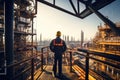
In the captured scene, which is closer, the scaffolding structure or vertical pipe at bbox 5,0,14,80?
vertical pipe at bbox 5,0,14,80

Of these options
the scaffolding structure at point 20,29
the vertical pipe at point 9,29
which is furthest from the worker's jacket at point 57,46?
the scaffolding structure at point 20,29

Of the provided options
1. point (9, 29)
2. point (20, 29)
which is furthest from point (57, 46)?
point (20, 29)

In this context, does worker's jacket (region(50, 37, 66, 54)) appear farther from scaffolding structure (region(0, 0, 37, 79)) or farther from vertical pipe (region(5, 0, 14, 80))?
scaffolding structure (region(0, 0, 37, 79))

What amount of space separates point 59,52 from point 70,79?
4.05 feet

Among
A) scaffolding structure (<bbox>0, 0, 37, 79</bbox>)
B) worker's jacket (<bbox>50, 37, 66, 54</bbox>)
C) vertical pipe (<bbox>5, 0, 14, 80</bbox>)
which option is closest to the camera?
vertical pipe (<bbox>5, 0, 14, 80</bbox>)

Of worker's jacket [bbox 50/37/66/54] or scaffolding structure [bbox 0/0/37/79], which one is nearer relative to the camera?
worker's jacket [bbox 50/37/66/54]

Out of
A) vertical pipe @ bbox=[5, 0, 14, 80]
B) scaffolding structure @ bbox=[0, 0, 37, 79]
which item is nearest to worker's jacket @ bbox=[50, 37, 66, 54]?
vertical pipe @ bbox=[5, 0, 14, 80]

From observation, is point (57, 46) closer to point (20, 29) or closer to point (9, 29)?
point (9, 29)

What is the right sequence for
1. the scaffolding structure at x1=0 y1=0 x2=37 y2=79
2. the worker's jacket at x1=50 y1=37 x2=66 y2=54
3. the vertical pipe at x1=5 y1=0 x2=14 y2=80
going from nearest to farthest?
1. the vertical pipe at x1=5 y1=0 x2=14 y2=80
2. the worker's jacket at x1=50 y1=37 x2=66 y2=54
3. the scaffolding structure at x1=0 y1=0 x2=37 y2=79

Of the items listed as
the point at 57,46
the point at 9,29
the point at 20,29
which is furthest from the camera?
the point at 20,29

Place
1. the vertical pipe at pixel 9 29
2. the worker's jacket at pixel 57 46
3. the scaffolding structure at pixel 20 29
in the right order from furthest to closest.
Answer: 1. the scaffolding structure at pixel 20 29
2. the worker's jacket at pixel 57 46
3. the vertical pipe at pixel 9 29

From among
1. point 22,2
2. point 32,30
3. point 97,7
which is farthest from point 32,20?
point 97,7

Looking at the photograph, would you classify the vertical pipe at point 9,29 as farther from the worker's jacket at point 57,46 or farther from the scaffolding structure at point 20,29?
the scaffolding structure at point 20,29

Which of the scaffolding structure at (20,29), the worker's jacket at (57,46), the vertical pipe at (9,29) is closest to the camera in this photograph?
the vertical pipe at (9,29)
